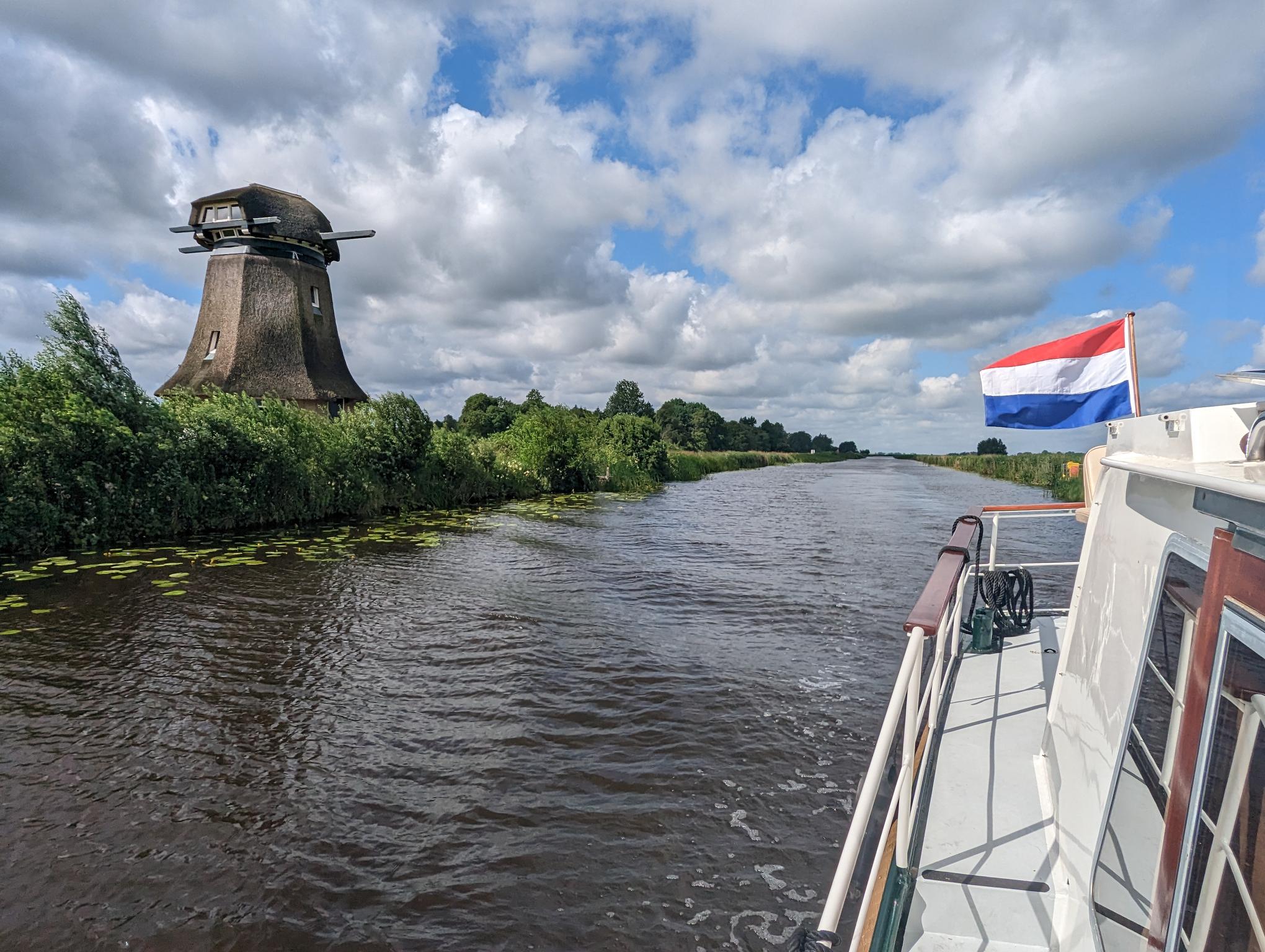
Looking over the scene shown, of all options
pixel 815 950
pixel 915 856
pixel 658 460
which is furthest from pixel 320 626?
pixel 658 460

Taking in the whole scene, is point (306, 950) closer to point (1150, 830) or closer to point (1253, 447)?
point (1150, 830)

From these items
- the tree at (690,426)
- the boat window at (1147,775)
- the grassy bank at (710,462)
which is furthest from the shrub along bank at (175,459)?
the tree at (690,426)

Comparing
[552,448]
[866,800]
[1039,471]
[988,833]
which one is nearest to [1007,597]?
[988,833]

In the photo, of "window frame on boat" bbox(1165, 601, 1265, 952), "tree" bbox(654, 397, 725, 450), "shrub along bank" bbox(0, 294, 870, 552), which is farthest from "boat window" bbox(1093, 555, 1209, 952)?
"tree" bbox(654, 397, 725, 450)

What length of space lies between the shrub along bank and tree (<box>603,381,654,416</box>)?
6514cm

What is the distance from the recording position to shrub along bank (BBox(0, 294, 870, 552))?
11.6m

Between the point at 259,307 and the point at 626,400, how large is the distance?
200ft

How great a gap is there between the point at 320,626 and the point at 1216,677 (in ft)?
26.5

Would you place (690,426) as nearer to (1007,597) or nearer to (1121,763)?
(1007,597)

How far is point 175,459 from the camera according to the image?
44.2 ft

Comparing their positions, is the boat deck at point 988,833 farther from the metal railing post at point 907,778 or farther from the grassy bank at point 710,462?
the grassy bank at point 710,462

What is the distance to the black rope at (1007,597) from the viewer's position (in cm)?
529

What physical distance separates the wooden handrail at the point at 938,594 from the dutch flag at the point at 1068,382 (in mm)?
3265

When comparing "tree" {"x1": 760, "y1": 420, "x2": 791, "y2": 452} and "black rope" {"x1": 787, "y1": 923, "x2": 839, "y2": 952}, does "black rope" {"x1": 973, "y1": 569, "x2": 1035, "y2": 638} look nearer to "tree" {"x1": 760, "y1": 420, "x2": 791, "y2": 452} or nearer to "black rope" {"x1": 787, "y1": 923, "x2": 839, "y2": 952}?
"black rope" {"x1": 787, "y1": 923, "x2": 839, "y2": 952}
